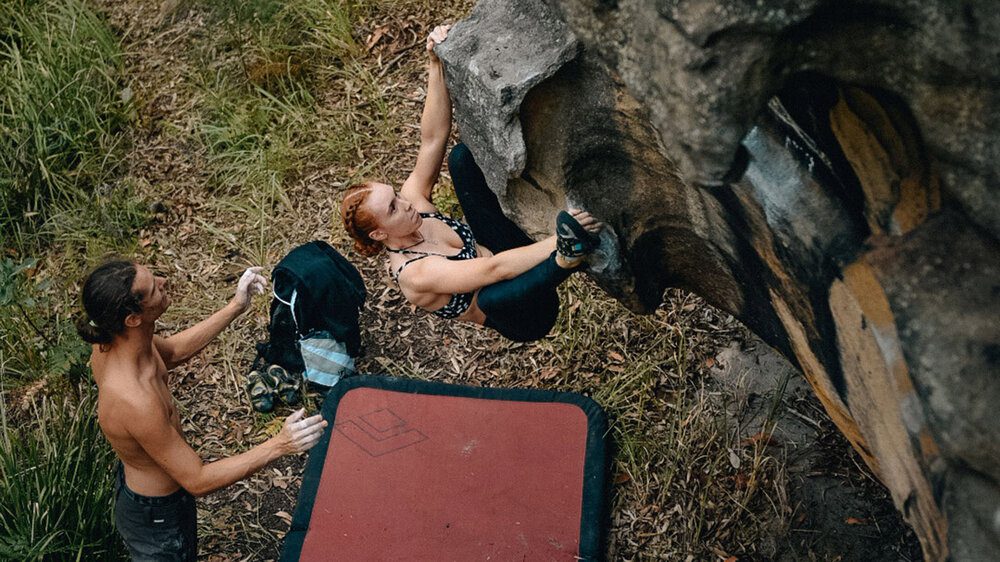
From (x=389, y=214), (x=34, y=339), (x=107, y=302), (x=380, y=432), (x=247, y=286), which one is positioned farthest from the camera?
(x=34, y=339)

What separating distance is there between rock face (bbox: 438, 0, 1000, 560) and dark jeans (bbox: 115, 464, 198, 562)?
227 centimetres

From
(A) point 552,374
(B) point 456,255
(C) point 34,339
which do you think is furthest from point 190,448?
(C) point 34,339

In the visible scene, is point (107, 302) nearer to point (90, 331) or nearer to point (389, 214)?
point (90, 331)

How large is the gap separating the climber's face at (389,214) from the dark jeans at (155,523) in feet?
4.15

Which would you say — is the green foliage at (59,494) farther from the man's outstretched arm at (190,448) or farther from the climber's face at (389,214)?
the climber's face at (389,214)

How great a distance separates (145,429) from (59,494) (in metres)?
1.07

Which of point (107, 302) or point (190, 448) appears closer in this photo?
point (107, 302)

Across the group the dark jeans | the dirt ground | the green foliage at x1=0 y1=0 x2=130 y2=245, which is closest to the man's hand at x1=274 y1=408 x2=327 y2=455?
the dark jeans

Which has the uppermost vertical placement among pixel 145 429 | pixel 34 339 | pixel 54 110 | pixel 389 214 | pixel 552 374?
pixel 389 214

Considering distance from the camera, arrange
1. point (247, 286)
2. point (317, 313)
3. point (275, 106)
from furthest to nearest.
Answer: point (275, 106)
point (317, 313)
point (247, 286)

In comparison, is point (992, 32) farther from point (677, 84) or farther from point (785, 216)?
point (785, 216)

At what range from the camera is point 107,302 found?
3158 millimetres

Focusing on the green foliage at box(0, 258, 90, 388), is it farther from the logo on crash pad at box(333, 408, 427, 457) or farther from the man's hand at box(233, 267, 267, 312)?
the logo on crash pad at box(333, 408, 427, 457)

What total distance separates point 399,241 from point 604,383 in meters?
1.35
